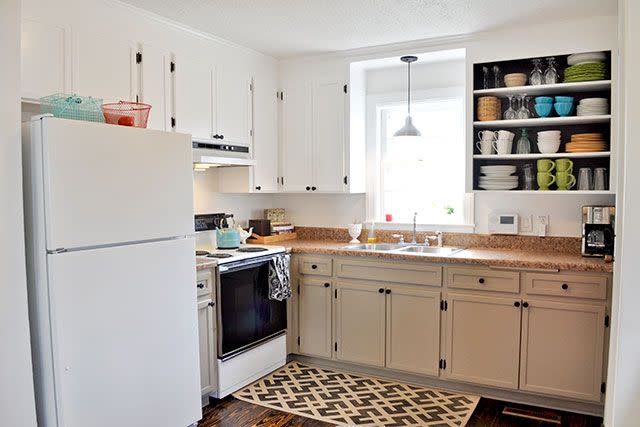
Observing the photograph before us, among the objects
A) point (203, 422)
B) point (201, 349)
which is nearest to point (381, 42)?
point (201, 349)

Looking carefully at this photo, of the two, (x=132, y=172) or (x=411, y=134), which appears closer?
(x=132, y=172)

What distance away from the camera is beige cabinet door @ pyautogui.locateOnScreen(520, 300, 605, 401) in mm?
3086

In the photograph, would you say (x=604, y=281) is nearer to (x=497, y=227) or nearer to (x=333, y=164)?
(x=497, y=227)

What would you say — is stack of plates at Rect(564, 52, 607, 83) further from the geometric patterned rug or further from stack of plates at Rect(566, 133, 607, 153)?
the geometric patterned rug

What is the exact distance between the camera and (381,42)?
3.91 meters

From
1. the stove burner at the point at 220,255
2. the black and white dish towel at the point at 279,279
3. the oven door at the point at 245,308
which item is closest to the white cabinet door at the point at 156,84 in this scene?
the stove burner at the point at 220,255

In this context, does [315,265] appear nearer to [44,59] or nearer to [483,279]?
[483,279]

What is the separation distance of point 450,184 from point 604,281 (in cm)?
146

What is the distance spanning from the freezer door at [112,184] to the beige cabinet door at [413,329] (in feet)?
5.03

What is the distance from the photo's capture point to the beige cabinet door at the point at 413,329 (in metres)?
3.53

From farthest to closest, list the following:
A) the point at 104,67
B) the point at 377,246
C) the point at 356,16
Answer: the point at 377,246 → the point at 356,16 → the point at 104,67

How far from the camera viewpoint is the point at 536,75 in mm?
3549

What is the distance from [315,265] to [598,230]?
1.89 metres

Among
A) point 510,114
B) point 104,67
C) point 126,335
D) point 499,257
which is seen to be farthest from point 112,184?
point 510,114
